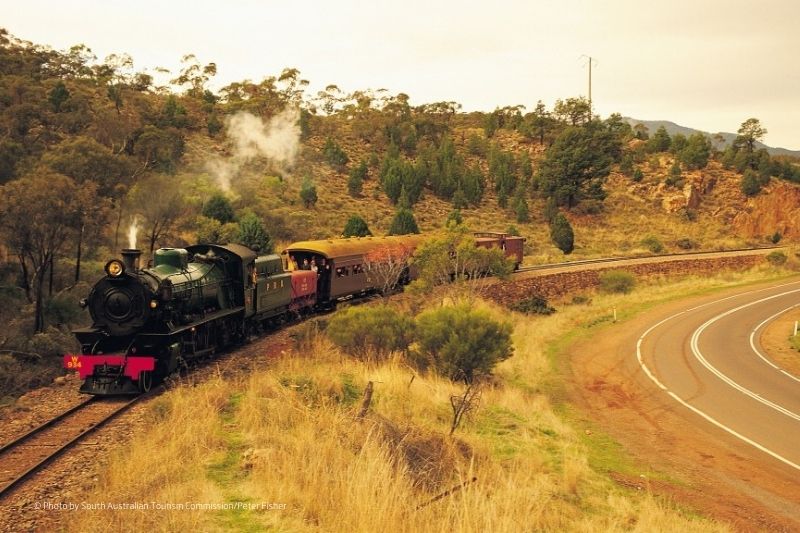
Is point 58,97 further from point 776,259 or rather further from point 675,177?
point 675,177

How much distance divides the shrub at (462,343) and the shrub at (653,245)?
133ft

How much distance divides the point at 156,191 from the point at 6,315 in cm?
1333

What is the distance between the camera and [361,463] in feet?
26.9

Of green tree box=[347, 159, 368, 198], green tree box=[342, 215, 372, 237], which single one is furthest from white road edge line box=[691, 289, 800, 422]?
green tree box=[347, 159, 368, 198]

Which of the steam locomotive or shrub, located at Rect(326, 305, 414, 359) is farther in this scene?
shrub, located at Rect(326, 305, 414, 359)

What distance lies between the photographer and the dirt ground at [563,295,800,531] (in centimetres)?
1180

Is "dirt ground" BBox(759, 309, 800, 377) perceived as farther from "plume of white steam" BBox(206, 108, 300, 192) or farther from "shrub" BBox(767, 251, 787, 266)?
"plume of white steam" BBox(206, 108, 300, 192)

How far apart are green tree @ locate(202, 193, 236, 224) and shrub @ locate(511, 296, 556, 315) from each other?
831 inches

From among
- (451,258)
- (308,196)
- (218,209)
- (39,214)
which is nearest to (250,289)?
(39,214)

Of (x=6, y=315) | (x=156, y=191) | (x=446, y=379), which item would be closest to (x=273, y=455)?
(x=446, y=379)

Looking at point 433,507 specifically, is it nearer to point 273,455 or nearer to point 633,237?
point 273,455

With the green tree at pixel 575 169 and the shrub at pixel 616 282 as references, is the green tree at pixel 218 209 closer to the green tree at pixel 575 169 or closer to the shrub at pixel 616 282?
the shrub at pixel 616 282

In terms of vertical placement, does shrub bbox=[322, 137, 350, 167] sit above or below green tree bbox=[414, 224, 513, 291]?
above

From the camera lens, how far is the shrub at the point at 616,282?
4066 cm
